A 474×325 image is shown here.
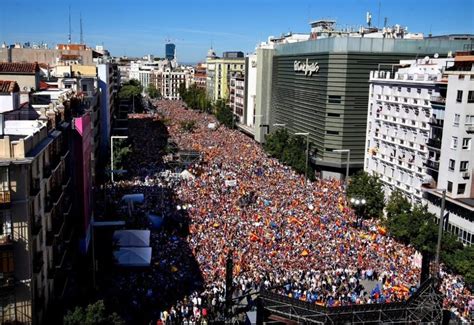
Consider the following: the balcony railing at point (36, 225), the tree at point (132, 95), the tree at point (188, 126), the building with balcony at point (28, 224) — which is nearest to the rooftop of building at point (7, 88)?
the building with balcony at point (28, 224)

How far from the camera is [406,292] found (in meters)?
30.3

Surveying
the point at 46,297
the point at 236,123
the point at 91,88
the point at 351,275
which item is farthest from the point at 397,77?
the point at 236,123

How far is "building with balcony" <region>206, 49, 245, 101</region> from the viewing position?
14050 cm

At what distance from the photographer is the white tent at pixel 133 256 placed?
31328 mm

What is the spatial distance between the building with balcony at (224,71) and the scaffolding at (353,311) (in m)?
113

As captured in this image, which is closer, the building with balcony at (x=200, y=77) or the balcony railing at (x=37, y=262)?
the balcony railing at (x=37, y=262)

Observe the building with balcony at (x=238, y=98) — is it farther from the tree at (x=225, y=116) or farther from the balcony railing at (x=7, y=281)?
the balcony railing at (x=7, y=281)

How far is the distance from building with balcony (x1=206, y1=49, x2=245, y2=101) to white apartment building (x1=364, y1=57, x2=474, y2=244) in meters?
83.5

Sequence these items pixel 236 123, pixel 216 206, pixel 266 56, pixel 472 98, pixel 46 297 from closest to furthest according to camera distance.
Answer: pixel 46 297 → pixel 472 98 → pixel 216 206 → pixel 266 56 → pixel 236 123

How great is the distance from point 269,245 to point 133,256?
9.13m

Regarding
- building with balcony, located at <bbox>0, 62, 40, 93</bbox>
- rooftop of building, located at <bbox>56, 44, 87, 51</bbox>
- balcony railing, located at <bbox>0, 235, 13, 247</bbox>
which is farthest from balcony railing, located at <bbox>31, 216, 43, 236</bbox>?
rooftop of building, located at <bbox>56, 44, 87, 51</bbox>

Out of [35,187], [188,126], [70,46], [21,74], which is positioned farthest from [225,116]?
[35,187]

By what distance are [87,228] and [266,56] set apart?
60301 mm

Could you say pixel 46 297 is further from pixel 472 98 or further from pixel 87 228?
pixel 472 98
